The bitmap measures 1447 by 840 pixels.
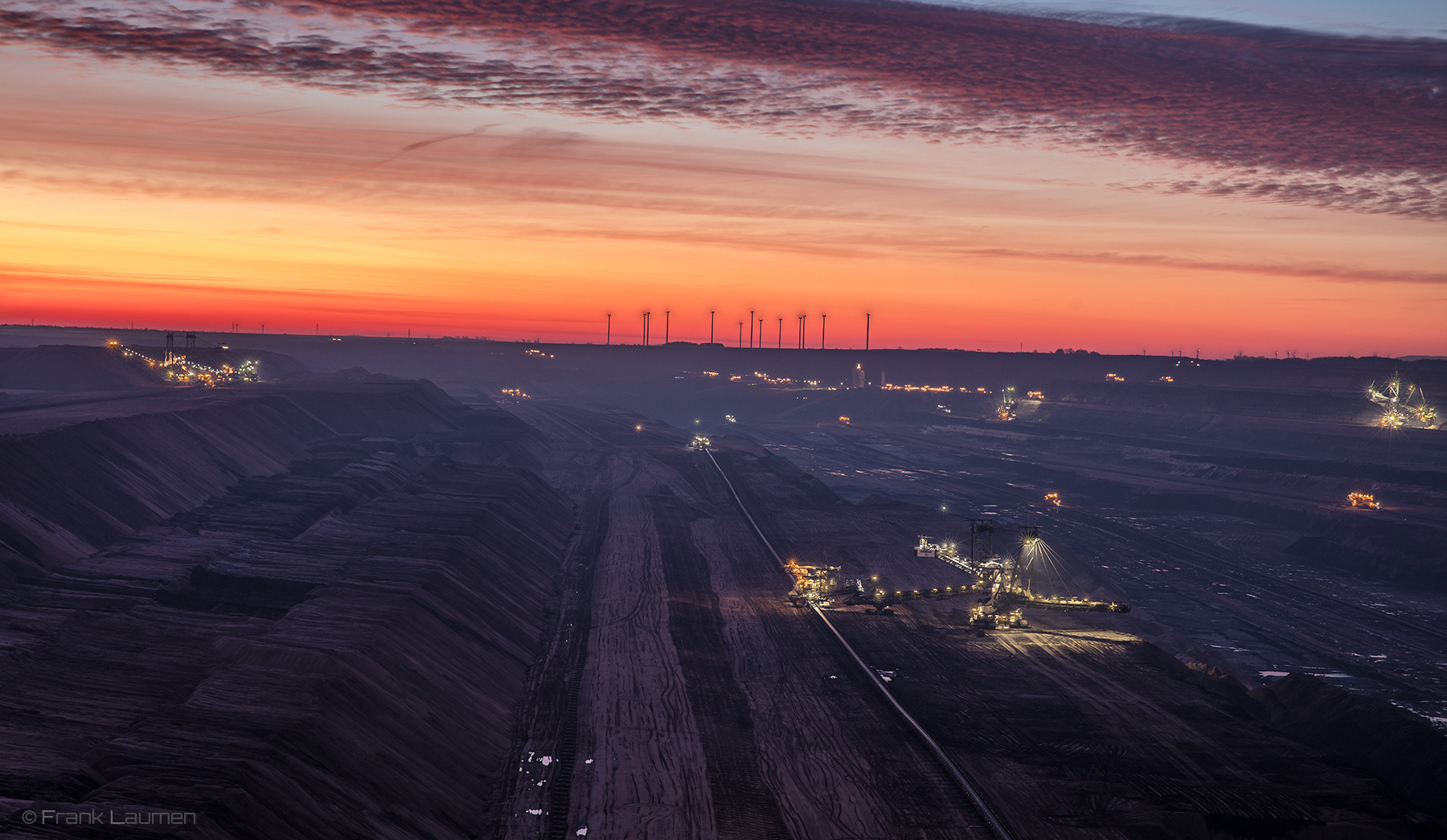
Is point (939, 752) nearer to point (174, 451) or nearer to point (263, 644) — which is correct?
point (263, 644)

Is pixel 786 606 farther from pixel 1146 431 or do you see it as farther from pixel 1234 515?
pixel 1146 431

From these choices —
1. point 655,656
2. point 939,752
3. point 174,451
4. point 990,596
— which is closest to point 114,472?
point 174,451

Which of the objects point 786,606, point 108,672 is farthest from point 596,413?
point 108,672

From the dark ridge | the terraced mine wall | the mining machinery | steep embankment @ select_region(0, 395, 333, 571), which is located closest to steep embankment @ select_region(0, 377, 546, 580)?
steep embankment @ select_region(0, 395, 333, 571)

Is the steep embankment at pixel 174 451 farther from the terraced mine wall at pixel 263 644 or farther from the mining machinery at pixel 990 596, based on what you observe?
the mining machinery at pixel 990 596

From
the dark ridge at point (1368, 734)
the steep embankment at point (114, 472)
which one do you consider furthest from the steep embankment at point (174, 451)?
the dark ridge at point (1368, 734)

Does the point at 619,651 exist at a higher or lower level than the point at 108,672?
lower
